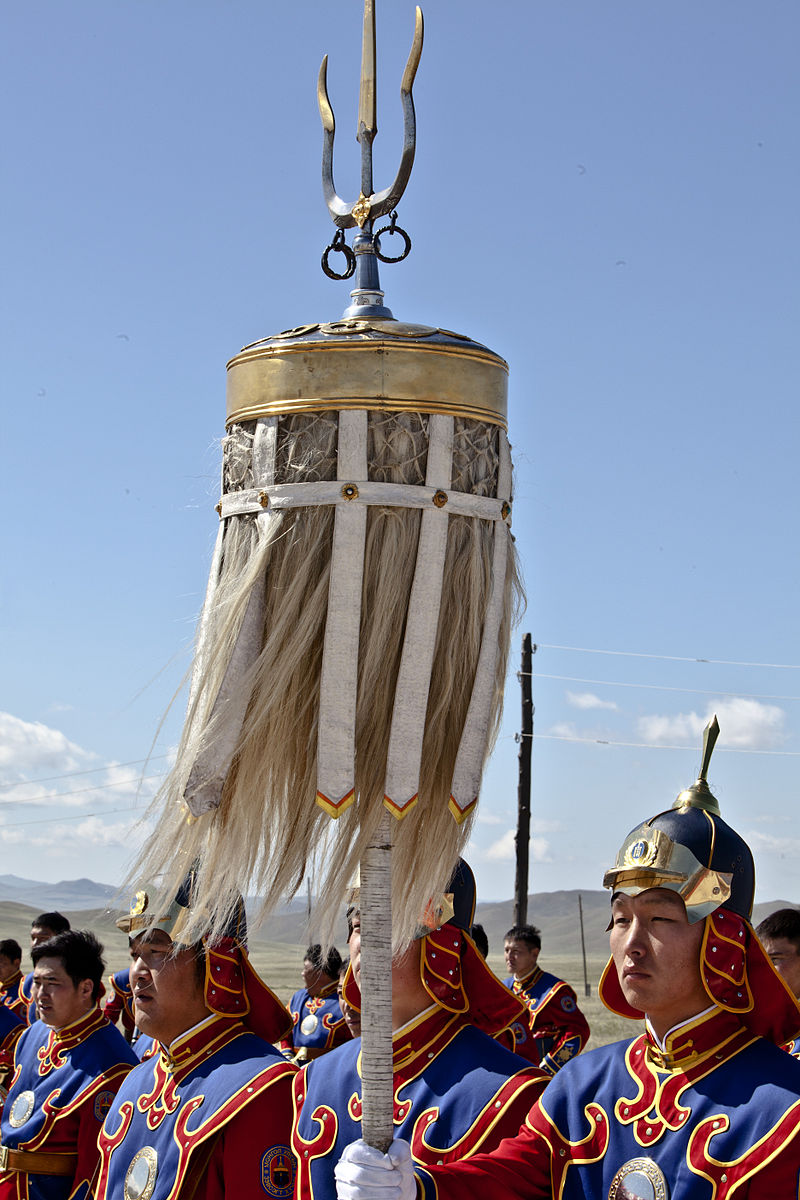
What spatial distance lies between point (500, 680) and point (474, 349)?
694 mm

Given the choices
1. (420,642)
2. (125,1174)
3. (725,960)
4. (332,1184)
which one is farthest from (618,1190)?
(125,1174)

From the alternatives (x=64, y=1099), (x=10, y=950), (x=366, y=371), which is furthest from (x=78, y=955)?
(x=10, y=950)

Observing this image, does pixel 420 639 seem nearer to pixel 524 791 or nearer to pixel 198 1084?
pixel 198 1084

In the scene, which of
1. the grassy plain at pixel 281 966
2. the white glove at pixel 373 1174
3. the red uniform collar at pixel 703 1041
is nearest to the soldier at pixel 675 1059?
the red uniform collar at pixel 703 1041

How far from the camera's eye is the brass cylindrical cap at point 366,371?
8.91 feet

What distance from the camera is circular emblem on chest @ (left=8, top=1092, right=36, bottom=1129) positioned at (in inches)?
211

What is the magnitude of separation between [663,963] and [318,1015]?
6050mm

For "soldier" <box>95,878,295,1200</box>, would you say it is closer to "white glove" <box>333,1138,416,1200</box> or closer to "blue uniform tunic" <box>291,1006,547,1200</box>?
"blue uniform tunic" <box>291,1006,547,1200</box>

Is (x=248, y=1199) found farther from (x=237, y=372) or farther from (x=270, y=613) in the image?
(x=237, y=372)

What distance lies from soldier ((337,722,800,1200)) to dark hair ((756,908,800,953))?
103 inches

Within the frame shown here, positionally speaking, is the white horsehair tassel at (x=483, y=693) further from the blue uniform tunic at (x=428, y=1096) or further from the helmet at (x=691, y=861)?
the blue uniform tunic at (x=428, y=1096)

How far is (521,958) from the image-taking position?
9.54 meters

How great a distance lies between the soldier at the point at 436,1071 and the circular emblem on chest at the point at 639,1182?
627 millimetres

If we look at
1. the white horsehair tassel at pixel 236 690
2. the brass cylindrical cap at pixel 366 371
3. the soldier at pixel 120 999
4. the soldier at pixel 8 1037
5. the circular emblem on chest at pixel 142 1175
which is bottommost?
the soldier at pixel 8 1037
